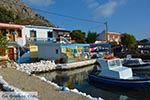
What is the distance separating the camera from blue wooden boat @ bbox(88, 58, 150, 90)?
18980 mm

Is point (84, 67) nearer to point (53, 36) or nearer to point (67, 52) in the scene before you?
point (67, 52)

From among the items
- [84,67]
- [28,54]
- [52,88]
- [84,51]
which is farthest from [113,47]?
[52,88]

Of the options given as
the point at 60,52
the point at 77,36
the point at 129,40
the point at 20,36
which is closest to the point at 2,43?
the point at 60,52

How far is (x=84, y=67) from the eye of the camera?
118 ft

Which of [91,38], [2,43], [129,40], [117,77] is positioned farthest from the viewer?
[91,38]

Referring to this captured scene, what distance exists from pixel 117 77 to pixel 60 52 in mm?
16516

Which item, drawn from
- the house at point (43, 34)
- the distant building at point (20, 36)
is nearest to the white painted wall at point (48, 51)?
the distant building at point (20, 36)

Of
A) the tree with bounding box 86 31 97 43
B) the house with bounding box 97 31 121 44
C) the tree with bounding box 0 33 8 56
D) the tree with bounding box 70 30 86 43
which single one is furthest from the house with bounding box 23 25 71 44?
the house with bounding box 97 31 121 44

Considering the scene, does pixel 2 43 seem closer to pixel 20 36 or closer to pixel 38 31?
pixel 20 36

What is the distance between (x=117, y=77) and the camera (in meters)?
20.6

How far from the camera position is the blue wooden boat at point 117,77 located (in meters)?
19.0

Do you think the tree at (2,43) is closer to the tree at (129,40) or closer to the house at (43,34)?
the house at (43,34)

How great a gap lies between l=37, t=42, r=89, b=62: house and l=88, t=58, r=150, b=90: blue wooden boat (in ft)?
40.8

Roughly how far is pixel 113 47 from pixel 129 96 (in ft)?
120
